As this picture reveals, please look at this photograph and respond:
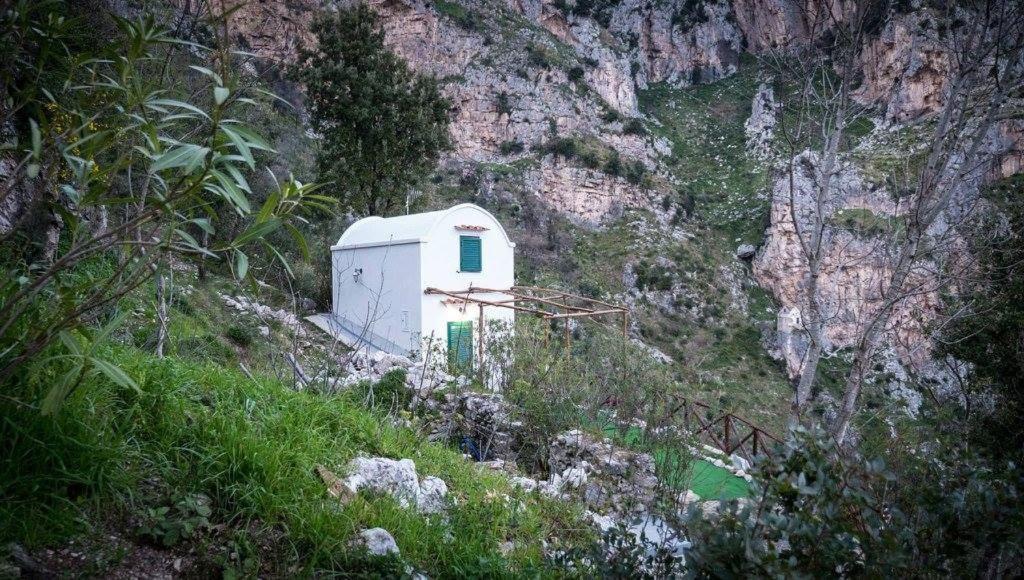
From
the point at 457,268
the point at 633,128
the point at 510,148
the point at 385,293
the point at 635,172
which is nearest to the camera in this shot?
the point at 457,268

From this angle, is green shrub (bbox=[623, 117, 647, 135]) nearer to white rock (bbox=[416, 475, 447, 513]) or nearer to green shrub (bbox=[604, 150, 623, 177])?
green shrub (bbox=[604, 150, 623, 177])

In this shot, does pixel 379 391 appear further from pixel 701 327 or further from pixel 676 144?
pixel 676 144

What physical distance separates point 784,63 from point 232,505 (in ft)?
18.2

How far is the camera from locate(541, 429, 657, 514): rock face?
415cm

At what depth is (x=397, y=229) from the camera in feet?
44.6

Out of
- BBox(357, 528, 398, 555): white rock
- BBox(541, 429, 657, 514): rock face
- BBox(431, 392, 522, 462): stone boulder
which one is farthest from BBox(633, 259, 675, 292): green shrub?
BBox(357, 528, 398, 555): white rock

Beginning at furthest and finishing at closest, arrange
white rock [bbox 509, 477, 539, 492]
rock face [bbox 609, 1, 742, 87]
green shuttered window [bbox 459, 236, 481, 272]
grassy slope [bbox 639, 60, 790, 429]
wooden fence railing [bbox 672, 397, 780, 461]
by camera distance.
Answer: rock face [bbox 609, 1, 742, 87]
grassy slope [bbox 639, 60, 790, 429]
green shuttered window [bbox 459, 236, 481, 272]
wooden fence railing [bbox 672, 397, 780, 461]
white rock [bbox 509, 477, 539, 492]

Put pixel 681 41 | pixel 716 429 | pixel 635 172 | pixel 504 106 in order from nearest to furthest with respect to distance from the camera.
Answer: pixel 716 429 < pixel 635 172 < pixel 504 106 < pixel 681 41

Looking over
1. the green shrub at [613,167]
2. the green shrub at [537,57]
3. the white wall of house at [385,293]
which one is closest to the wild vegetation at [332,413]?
the white wall of house at [385,293]

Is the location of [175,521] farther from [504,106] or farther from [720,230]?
[504,106]

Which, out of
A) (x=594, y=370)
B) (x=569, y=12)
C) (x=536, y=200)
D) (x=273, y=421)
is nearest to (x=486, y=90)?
(x=536, y=200)

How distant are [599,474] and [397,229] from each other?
10.2m

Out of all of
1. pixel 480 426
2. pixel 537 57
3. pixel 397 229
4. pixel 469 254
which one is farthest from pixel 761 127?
pixel 480 426

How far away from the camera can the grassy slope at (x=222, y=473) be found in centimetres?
190
